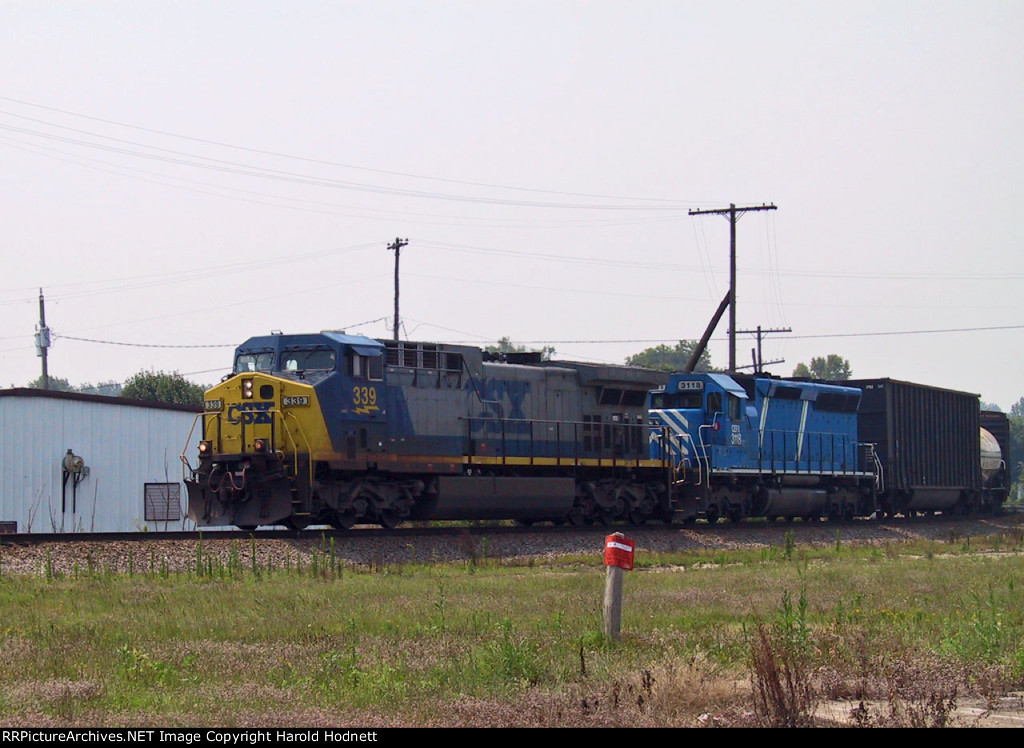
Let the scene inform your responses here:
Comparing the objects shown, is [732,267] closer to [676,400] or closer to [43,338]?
[676,400]

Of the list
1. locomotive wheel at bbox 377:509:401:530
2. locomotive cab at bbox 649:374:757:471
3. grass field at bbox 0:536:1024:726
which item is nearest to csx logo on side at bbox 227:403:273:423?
locomotive wheel at bbox 377:509:401:530

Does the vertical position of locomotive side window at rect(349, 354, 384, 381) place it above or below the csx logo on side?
above

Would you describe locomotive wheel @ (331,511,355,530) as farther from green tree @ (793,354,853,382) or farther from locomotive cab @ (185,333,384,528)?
green tree @ (793,354,853,382)

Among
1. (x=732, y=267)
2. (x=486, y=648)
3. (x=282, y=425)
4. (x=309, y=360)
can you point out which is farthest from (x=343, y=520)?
(x=732, y=267)

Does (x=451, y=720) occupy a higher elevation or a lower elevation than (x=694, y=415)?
lower

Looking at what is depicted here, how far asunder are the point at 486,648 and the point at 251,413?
466 inches

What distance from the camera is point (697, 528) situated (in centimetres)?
2645

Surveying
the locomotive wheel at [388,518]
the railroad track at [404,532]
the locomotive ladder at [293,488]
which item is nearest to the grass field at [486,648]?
the railroad track at [404,532]

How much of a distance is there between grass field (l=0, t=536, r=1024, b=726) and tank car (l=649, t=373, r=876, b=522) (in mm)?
10997

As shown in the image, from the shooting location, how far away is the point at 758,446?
97.1 feet

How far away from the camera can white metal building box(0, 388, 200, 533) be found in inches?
1131
